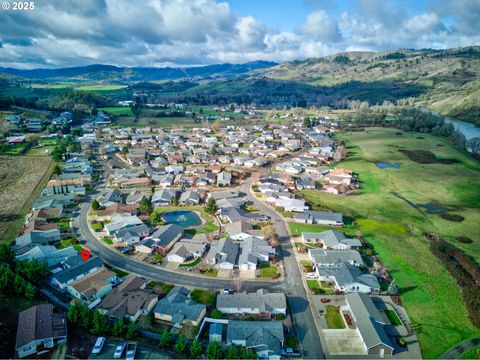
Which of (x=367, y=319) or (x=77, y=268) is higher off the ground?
(x=367, y=319)

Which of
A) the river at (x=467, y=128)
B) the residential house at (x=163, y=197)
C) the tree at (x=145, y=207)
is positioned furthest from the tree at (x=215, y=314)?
the river at (x=467, y=128)

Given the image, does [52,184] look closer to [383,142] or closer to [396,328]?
[396,328]

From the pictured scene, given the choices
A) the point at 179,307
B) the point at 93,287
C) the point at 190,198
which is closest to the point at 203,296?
the point at 179,307

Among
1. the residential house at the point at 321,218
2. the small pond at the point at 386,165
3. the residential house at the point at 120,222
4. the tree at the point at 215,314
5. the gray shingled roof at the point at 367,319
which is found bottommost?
the tree at the point at 215,314

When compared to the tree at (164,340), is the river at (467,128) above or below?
above

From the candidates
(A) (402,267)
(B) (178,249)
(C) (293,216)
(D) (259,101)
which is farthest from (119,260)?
(D) (259,101)

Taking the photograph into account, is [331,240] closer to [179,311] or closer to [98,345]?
[179,311]

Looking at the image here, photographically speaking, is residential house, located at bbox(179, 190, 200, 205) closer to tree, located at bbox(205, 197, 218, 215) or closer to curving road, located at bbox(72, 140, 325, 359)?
tree, located at bbox(205, 197, 218, 215)

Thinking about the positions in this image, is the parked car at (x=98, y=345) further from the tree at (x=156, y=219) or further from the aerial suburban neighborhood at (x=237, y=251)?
Answer: the tree at (x=156, y=219)
